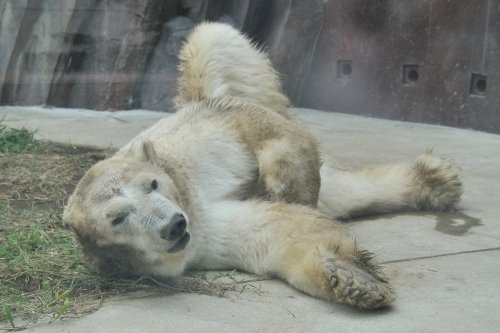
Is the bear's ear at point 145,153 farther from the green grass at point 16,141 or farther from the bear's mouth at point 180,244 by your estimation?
the green grass at point 16,141

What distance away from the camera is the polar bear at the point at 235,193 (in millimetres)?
3188

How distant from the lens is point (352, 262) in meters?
3.12

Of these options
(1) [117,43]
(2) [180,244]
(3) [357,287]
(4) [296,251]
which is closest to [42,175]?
(2) [180,244]

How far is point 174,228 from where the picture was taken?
3086mm

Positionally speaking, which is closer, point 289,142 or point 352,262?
point 352,262

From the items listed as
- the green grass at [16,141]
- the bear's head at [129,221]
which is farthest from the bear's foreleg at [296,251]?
the green grass at [16,141]

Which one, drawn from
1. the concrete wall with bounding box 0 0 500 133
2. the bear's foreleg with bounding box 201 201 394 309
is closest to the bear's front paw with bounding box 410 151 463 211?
the bear's foreleg with bounding box 201 201 394 309

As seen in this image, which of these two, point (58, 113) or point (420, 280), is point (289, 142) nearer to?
point (420, 280)

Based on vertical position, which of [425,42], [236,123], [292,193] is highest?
[425,42]

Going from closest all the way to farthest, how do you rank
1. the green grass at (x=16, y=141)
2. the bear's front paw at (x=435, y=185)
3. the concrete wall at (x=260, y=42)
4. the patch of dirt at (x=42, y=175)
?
the bear's front paw at (x=435, y=185), the patch of dirt at (x=42, y=175), the green grass at (x=16, y=141), the concrete wall at (x=260, y=42)

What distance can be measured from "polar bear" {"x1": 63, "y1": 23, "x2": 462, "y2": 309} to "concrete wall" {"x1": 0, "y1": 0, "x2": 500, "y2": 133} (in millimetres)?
2900

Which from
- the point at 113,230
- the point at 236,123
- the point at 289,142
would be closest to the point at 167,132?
Answer: the point at 236,123

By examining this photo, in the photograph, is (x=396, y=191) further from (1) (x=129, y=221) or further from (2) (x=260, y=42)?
(2) (x=260, y=42)

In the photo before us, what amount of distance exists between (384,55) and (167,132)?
432 centimetres
